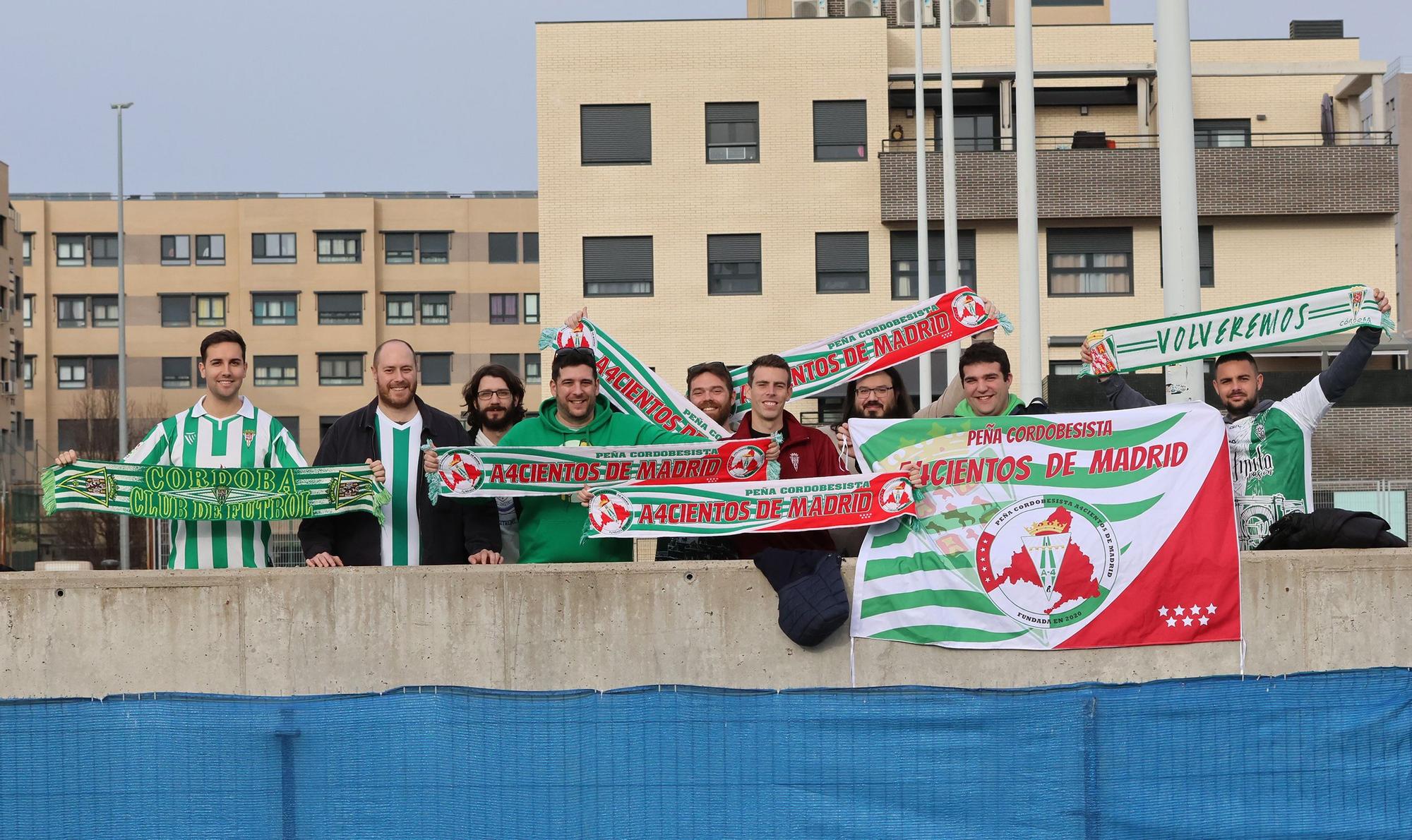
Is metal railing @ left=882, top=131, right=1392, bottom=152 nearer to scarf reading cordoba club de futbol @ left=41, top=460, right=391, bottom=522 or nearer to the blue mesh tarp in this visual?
scarf reading cordoba club de futbol @ left=41, top=460, right=391, bottom=522

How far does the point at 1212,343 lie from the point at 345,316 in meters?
74.2

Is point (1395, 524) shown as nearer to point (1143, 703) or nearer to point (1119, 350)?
point (1119, 350)

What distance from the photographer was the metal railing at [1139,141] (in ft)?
135

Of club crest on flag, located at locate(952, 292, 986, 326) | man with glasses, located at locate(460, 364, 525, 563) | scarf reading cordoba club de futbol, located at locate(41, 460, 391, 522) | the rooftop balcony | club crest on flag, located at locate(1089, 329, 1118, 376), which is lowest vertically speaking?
scarf reading cordoba club de futbol, located at locate(41, 460, 391, 522)

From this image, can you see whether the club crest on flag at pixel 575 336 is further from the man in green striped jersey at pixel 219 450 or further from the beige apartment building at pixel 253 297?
the beige apartment building at pixel 253 297

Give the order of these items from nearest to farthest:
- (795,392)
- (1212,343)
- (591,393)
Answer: (591,393)
(1212,343)
(795,392)

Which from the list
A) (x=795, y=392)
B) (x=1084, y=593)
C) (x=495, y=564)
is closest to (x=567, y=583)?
(x=495, y=564)

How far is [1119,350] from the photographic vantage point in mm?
8570

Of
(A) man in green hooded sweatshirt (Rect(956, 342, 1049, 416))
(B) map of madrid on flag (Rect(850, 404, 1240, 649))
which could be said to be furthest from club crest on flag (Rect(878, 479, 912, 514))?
(A) man in green hooded sweatshirt (Rect(956, 342, 1049, 416))

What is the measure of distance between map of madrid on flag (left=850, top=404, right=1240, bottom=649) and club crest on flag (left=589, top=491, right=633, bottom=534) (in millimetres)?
1091

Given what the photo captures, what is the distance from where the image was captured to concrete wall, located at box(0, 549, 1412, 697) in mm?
7234

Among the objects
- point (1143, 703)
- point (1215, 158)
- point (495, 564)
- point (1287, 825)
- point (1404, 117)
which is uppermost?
point (1404, 117)

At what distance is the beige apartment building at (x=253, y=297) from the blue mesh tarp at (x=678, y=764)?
239ft

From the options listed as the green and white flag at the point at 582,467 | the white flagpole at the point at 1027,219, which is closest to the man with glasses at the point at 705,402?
the green and white flag at the point at 582,467
